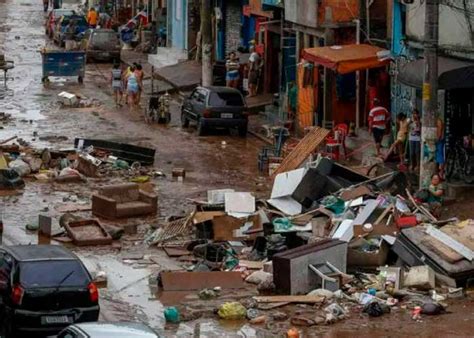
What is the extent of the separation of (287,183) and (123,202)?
3.76 meters

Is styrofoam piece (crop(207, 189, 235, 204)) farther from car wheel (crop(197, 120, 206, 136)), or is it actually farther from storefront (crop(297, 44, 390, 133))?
car wheel (crop(197, 120, 206, 136))

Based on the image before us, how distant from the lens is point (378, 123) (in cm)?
3538

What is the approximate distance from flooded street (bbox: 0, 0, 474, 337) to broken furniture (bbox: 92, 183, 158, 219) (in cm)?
28

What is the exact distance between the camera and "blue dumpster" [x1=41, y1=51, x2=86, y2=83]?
185ft

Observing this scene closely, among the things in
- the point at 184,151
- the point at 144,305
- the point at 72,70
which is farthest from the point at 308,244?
the point at 72,70

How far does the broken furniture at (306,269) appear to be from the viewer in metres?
22.4

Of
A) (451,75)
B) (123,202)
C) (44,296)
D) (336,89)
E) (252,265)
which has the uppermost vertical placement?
(451,75)

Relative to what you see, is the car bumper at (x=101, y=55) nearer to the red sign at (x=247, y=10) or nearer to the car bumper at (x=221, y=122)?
the red sign at (x=247, y=10)

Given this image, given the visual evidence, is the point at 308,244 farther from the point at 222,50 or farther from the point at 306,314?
the point at 222,50

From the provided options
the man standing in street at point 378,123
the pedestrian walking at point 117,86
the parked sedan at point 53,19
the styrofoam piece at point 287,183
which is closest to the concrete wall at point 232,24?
the pedestrian walking at point 117,86

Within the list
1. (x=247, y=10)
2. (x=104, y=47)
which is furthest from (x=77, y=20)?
(x=247, y=10)

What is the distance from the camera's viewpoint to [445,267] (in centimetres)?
2259

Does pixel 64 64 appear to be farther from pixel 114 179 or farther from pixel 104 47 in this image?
pixel 114 179

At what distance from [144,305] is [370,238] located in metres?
4.46
